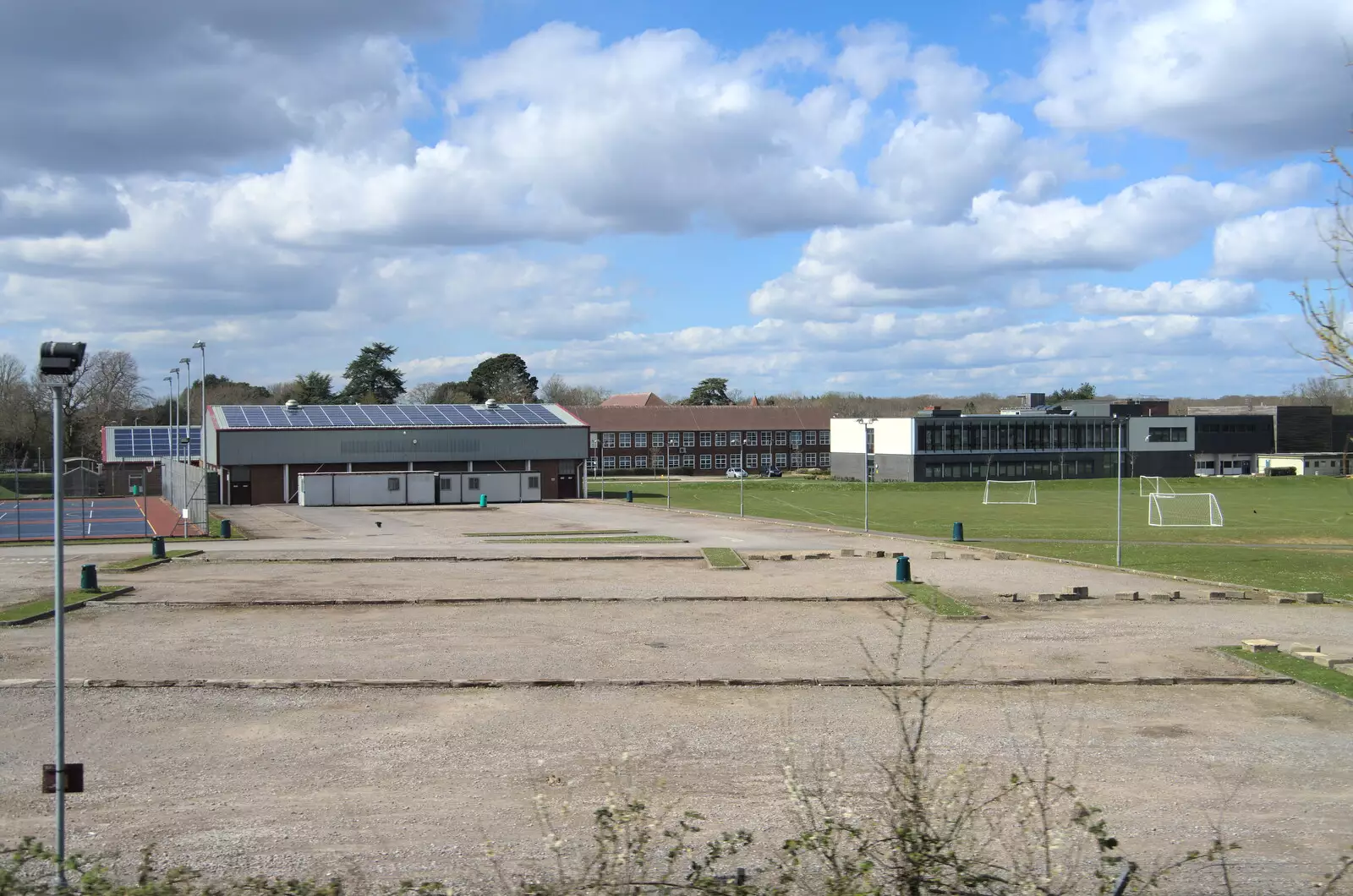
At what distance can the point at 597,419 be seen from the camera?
126m

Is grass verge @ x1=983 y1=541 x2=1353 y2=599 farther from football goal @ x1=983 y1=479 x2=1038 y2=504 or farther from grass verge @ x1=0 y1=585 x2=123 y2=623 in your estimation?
football goal @ x1=983 y1=479 x2=1038 y2=504

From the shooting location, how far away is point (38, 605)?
83.4ft

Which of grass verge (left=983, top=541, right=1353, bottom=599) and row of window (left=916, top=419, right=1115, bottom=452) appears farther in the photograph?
row of window (left=916, top=419, right=1115, bottom=452)

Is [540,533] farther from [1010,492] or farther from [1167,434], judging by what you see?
[1167,434]

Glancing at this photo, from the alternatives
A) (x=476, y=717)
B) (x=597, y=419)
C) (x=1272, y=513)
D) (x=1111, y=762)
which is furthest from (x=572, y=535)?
(x=597, y=419)

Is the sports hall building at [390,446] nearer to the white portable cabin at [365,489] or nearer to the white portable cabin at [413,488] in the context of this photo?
the white portable cabin at [413,488]

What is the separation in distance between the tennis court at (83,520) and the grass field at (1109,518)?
32.2 meters

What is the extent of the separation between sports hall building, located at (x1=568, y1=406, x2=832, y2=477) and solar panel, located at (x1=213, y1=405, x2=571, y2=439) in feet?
126

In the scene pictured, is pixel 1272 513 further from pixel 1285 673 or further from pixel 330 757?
pixel 330 757

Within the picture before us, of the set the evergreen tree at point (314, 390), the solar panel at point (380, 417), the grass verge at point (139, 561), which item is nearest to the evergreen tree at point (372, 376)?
the evergreen tree at point (314, 390)

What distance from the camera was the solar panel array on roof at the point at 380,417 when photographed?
75.4m

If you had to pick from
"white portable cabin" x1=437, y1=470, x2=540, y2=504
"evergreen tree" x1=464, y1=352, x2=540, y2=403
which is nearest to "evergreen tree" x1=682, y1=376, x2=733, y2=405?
"evergreen tree" x1=464, y1=352, x2=540, y2=403

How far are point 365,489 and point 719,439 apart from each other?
63.7 meters

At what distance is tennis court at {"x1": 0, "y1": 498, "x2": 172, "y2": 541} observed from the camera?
49.4 meters
